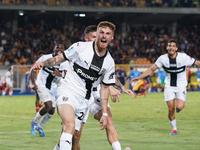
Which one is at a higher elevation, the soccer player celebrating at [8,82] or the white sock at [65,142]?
the white sock at [65,142]

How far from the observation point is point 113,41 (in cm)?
4044

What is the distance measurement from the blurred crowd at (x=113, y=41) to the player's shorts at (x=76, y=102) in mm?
28645

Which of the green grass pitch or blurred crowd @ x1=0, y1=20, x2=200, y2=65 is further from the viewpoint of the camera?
blurred crowd @ x1=0, y1=20, x2=200, y2=65

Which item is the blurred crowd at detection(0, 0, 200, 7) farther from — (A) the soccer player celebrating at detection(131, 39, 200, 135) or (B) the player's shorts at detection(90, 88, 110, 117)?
(B) the player's shorts at detection(90, 88, 110, 117)

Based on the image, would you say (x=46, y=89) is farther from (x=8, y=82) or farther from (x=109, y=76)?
(x=8, y=82)

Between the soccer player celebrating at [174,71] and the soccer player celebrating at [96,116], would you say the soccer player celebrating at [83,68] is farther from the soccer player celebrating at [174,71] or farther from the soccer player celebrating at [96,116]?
the soccer player celebrating at [174,71]

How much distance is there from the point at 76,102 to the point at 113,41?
1360 inches

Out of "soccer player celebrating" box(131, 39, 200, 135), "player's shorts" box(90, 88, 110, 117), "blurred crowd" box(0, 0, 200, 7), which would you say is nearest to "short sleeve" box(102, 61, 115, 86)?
"player's shorts" box(90, 88, 110, 117)

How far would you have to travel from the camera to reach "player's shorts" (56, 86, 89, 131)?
19.9ft

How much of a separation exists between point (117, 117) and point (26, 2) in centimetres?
2530

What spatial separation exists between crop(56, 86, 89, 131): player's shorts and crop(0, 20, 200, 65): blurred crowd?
94.0 feet

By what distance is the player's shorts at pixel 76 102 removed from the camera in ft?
19.9

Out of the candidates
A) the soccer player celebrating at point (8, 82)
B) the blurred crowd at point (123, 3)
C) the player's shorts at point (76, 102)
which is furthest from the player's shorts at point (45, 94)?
the blurred crowd at point (123, 3)

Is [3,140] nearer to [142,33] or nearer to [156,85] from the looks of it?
[156,85]
